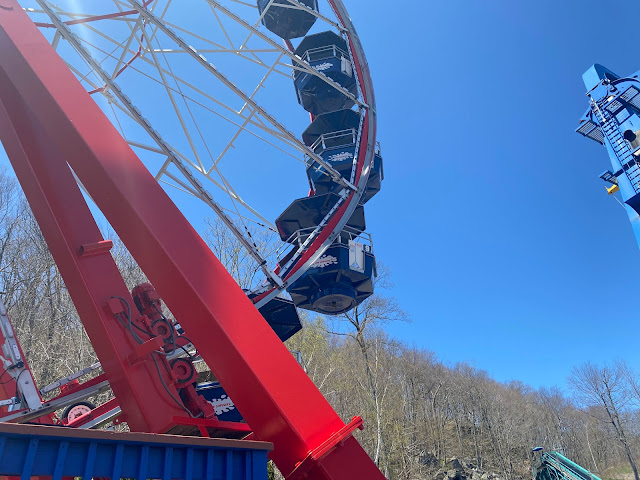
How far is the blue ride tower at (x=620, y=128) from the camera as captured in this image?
12.7 metres

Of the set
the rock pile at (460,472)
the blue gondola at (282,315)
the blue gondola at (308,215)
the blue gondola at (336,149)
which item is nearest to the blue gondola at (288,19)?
the blue gondola at (336,149)

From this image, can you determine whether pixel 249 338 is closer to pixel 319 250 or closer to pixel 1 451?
pixel 1 451

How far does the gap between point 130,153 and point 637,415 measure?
215 feet

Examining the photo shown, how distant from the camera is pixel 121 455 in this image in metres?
2.61

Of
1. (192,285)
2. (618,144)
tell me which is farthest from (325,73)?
(192,285)

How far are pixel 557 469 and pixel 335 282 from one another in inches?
572

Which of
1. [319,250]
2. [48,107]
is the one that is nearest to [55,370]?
[319,250]

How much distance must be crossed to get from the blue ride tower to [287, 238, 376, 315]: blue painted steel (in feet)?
25.3

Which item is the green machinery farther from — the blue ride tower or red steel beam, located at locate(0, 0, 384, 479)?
red steel beam, located at locate(0, 0, 384, 479)

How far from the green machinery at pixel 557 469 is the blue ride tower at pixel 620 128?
10608 millimetres

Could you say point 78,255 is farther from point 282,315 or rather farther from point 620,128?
point 620,128

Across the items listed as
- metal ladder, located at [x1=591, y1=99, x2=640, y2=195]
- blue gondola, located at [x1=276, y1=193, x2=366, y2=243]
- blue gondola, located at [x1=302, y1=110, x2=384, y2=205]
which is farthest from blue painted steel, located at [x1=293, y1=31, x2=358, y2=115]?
metal ladder, located at [x1=591, y1=99, x2=640, y2=195]

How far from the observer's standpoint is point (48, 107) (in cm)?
358

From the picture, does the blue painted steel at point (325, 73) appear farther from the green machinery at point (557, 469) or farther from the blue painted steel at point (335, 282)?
the green machinery at point (557, 469)
